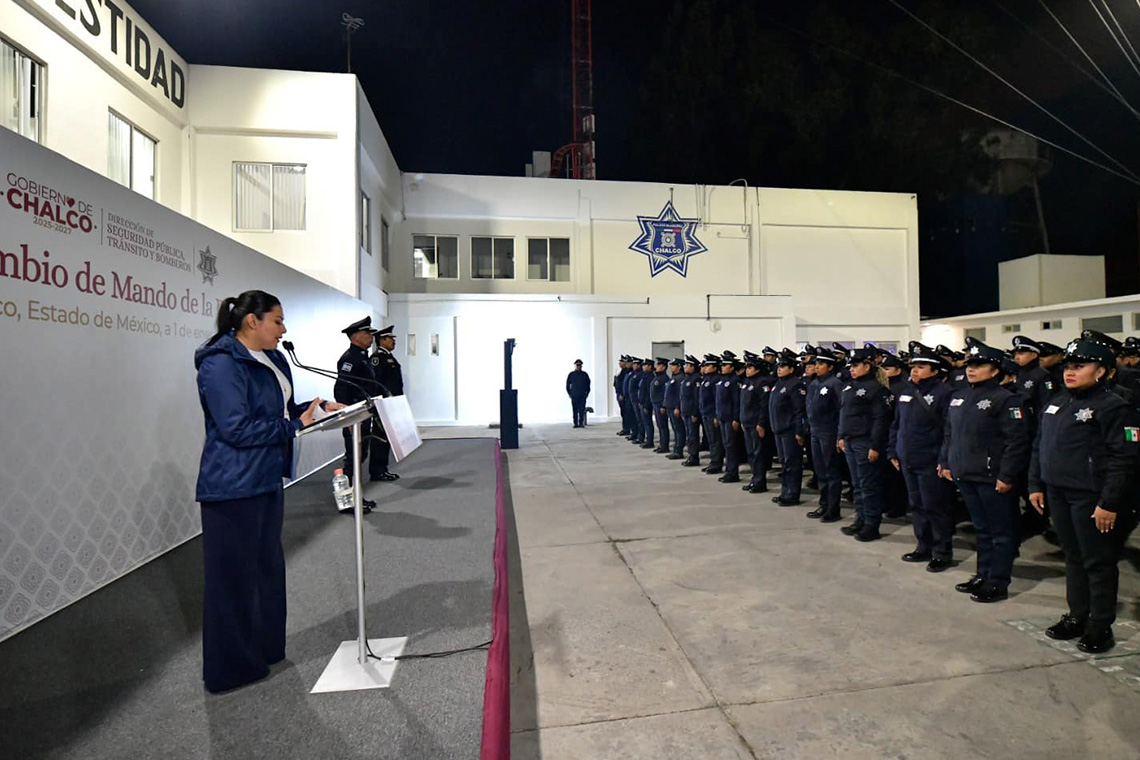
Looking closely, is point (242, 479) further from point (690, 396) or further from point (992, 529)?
point (690, 396)

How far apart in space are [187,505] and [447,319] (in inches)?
432

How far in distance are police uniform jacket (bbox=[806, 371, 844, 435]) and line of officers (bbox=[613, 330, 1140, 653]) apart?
1 cm

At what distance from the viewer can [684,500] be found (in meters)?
6.98

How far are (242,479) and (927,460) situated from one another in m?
4.76

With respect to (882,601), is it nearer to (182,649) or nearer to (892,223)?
(182,649)

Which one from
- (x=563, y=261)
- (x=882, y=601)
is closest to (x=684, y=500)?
(x=882, y=601)

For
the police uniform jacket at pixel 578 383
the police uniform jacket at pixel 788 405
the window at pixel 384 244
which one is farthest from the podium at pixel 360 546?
the window at pixel 384 244

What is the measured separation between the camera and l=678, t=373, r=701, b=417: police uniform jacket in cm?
944

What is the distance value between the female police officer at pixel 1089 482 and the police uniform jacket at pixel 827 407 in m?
2.58

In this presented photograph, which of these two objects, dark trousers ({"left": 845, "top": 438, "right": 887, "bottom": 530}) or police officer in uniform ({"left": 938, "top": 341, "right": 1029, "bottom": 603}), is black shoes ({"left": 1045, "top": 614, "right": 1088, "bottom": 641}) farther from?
dark trousers ({"left": 845, "top": 438, "right": 887, "bottom": 530})

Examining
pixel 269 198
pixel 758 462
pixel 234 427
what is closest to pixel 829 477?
pixel 758 462

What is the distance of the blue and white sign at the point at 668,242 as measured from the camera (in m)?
17.8

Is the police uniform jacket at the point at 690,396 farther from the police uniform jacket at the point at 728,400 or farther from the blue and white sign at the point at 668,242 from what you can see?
the blue and white sign at the point at 668,242

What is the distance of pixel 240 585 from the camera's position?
247cm
